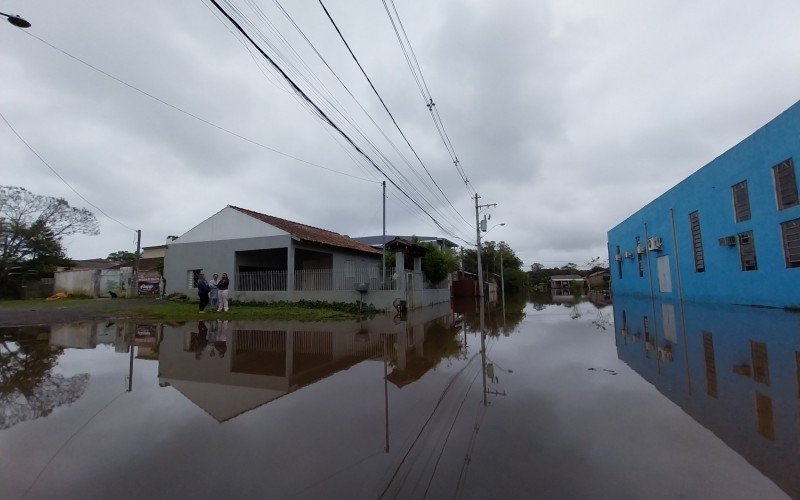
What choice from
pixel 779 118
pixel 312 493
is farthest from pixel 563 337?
pixel 779 118

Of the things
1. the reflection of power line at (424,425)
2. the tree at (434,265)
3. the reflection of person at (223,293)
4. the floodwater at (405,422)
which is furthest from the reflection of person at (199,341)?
the tree at (434,265)

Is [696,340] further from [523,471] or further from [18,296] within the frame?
[18,296]

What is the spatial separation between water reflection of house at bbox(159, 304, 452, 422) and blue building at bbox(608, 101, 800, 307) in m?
12.1

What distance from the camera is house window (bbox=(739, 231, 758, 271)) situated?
47.5ft

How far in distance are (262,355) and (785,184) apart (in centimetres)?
1633

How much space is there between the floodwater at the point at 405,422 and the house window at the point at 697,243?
1193 cm

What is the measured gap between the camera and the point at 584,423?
3.68 metres

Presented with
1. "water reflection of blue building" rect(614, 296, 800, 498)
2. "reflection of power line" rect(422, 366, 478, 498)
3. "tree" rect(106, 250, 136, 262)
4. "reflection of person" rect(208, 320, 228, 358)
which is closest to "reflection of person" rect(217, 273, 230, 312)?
"reflection of person" rect(208, 320, 228, 358)

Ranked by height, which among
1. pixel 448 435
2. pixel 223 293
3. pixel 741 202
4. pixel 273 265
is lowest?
pixel 448 435

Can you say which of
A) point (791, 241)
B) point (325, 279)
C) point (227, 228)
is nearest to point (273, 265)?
point (227, 228)

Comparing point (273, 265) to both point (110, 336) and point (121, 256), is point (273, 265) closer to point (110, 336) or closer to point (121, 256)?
point (110, 336)

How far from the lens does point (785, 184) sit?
12.8m

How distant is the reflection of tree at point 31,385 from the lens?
166 inches

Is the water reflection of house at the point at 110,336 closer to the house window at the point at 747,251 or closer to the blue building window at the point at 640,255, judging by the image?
the house window at the point at 747,251
